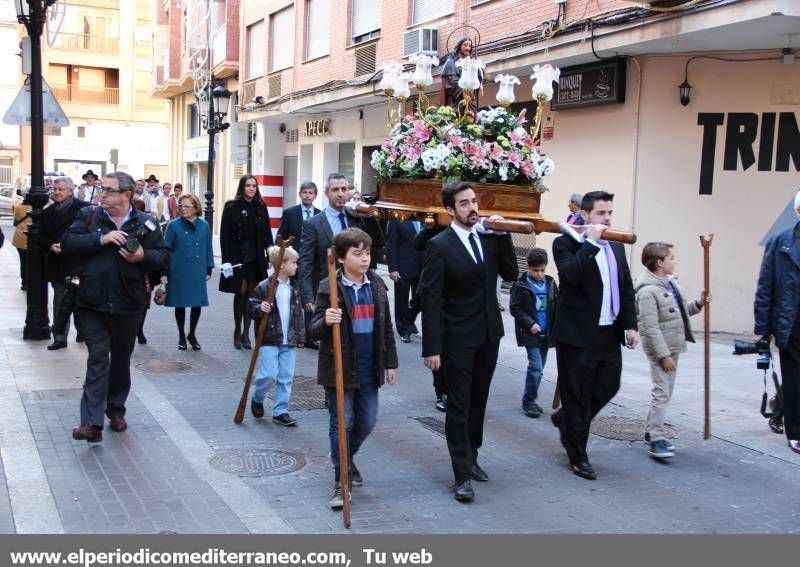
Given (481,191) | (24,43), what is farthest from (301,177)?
(481,191)

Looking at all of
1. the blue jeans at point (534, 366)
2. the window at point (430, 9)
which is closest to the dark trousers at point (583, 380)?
the blue jeans at point (534, 366)

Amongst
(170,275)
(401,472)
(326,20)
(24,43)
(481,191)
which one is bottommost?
(401,472)

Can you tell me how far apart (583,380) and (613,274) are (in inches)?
29.9

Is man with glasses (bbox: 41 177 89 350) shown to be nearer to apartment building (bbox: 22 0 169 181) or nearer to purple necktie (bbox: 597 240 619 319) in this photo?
purple necktie (bbox: 597 240 619 319)

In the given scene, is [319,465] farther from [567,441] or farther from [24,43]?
[24,43]

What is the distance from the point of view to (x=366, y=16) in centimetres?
2014

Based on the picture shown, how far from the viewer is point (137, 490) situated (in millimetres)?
5562

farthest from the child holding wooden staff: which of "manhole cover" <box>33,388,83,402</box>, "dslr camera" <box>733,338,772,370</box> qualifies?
"dslr camera" <box>733,338,772,370</box>

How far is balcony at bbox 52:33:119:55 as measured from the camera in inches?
2117

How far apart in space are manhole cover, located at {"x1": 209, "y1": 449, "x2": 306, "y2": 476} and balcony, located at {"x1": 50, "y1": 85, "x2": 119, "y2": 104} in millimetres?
51959

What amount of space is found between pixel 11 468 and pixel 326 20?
59.4 ft

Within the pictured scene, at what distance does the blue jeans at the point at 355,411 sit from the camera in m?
5.57

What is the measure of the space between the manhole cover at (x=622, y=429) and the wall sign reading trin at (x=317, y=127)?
55.7 feet

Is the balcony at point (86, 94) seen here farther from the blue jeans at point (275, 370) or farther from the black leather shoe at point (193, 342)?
the blue jeans at point (275, 370)
